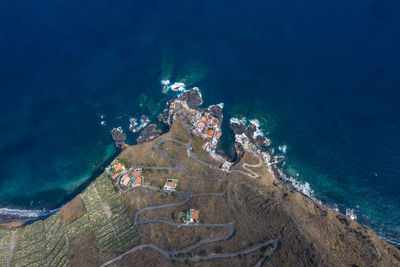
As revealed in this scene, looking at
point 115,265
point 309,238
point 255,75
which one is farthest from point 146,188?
point 255,75

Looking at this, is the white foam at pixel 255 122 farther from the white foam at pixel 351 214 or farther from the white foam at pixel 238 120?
the white foam at pixel 351 214

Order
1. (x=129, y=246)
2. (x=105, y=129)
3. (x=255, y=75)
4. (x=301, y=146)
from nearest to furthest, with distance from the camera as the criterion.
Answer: (x=129, y=246), (x=301, y=146), (x=105, y=129), (x=255, y=75)

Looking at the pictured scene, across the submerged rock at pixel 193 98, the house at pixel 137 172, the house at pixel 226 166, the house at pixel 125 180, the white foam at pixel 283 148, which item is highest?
the submerged rock at pixel 193 98

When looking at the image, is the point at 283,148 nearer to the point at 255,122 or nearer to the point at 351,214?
the point at 255,122

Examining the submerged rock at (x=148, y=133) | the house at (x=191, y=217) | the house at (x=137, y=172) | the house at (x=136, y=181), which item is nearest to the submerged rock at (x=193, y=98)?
the submerged rock at (x=148, y=133)

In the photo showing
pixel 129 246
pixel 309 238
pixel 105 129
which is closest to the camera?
pixel 309 238

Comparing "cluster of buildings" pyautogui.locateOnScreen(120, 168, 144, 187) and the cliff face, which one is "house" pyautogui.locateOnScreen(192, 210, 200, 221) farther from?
"cluster of buildings" pyautogui.locateOnScreen(120, 168, 144, 187)

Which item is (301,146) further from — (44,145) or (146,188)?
(44,145)
